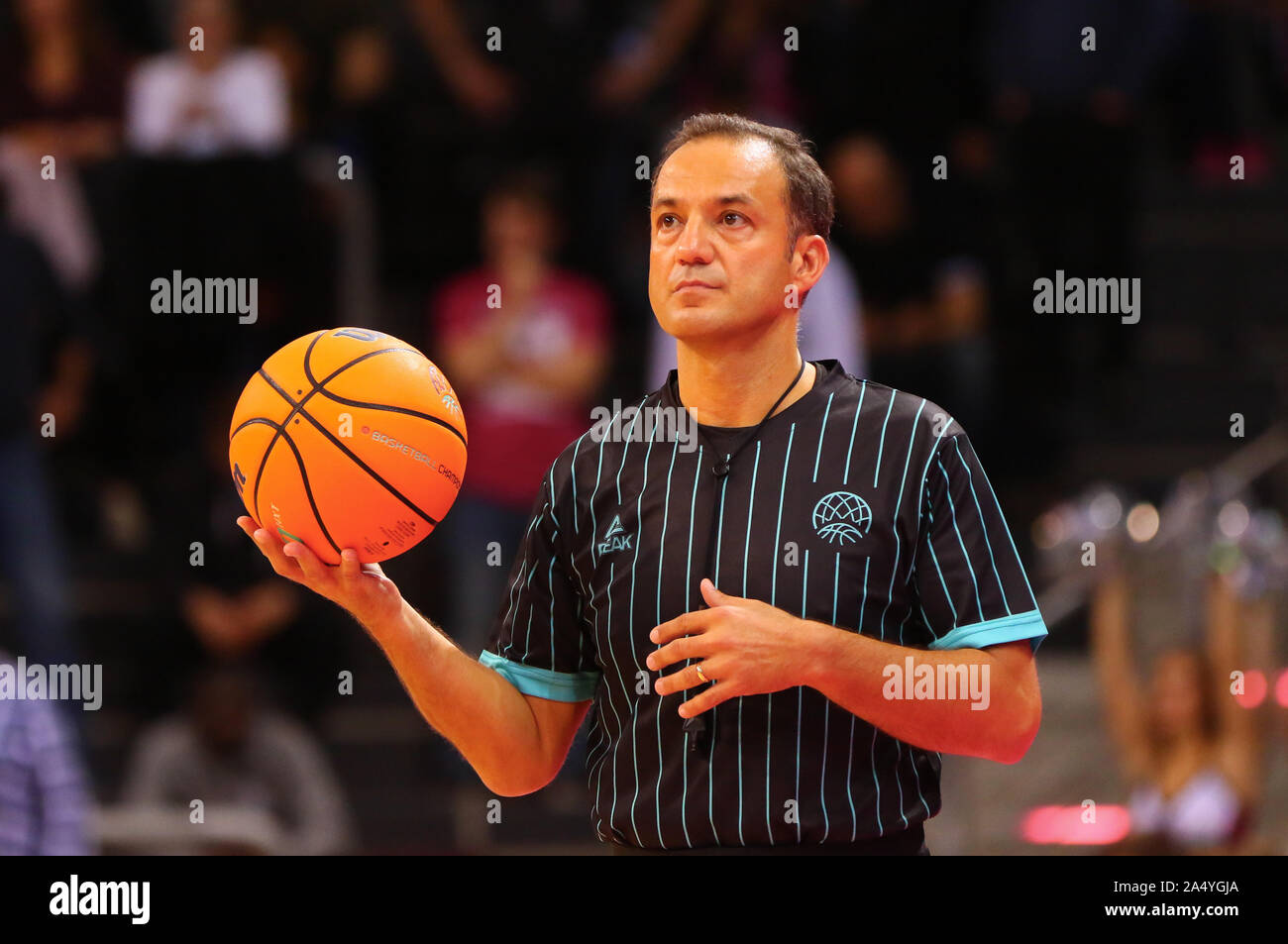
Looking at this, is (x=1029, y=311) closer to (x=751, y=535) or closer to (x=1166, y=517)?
(x=1166, y=517)

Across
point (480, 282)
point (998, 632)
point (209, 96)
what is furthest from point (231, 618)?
point (998, 632)

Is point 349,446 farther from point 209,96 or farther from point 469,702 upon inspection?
point 209,96

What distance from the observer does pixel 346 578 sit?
2.91 meters

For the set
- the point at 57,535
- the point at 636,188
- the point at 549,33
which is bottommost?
the point at 57,535

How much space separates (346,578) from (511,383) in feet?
16.3

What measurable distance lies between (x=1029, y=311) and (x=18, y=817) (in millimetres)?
5623

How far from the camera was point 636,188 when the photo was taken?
925 cm

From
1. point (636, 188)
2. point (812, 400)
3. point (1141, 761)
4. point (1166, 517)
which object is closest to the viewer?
point (812, 400)

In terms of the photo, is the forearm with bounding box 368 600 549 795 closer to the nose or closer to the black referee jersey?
the black referee jersey

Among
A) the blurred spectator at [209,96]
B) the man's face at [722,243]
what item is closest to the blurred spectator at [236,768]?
the blurred spectator at [209,96]

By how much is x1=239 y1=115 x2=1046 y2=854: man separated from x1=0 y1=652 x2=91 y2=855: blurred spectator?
265 cm

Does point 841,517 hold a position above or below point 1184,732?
above
